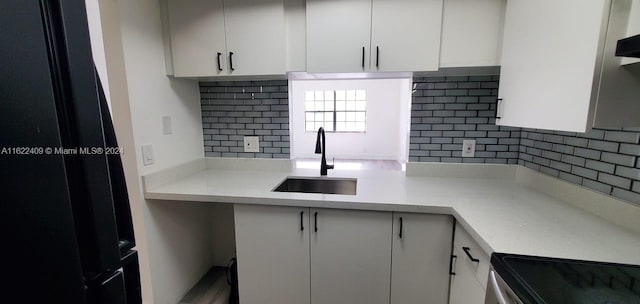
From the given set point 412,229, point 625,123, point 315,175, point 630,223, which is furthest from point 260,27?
point 630,223

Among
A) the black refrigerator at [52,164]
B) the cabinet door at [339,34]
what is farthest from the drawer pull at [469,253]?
the black refrigerator at [52,164]

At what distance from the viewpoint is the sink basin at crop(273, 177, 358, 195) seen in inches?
76.9

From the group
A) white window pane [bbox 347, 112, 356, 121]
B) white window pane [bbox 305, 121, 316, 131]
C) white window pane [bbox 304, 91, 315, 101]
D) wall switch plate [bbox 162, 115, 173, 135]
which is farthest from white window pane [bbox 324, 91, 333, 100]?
wall switch plate [bbox 162, 115, 173, 135]

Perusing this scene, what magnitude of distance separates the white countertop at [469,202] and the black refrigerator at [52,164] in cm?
103

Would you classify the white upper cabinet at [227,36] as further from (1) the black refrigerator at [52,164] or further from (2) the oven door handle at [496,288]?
(2) the oven door handle at [496,288]

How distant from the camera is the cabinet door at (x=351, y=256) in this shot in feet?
4.68

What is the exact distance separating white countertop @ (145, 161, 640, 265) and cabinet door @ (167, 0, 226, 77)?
72 centimetres

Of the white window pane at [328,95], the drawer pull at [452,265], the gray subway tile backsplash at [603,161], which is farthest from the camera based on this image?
the white window pane at [328,95]

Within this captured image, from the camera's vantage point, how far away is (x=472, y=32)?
1.45 meters

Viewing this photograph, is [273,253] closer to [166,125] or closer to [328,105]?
[166,125]

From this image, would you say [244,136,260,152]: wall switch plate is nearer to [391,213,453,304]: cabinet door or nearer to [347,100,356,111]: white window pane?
[391,213,453,304]: cabinet door

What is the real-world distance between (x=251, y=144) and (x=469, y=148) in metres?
1.58

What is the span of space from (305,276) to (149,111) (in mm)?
1330

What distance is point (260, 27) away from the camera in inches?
63.9
